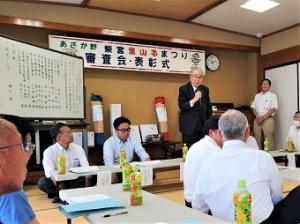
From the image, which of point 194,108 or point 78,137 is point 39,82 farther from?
point 194,108

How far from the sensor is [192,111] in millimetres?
4137

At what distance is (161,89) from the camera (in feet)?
21.0

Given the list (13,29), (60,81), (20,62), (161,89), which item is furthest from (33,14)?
(161,89)

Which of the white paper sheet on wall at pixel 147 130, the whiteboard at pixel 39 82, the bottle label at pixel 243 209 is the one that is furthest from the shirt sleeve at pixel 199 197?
the white paper sheet on wall at pixel 147 130

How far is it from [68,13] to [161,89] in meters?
2.21

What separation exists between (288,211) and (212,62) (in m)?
5.55

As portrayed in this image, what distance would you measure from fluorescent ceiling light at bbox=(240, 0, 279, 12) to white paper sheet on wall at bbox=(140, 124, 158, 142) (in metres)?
2.59

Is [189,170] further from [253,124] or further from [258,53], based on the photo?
[258,53]

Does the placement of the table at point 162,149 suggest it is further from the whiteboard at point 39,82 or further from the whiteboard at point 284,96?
the whiteboard at point 284,96

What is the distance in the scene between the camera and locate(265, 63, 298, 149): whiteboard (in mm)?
A: 6353

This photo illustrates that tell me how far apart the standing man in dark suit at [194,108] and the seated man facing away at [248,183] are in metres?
2.43

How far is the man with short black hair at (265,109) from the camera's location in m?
6.39

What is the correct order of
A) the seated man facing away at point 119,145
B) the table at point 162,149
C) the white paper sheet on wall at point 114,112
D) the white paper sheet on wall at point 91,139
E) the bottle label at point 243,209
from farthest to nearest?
1. the table at point 162,149
2. the white paper sheet on wall at point 114,112
3. the white paper sheet on wall at point 91,139
4. the seated man facing away at point 119,145
5. the bottle label at point 243,209

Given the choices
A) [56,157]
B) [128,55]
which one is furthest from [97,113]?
[56,157]
